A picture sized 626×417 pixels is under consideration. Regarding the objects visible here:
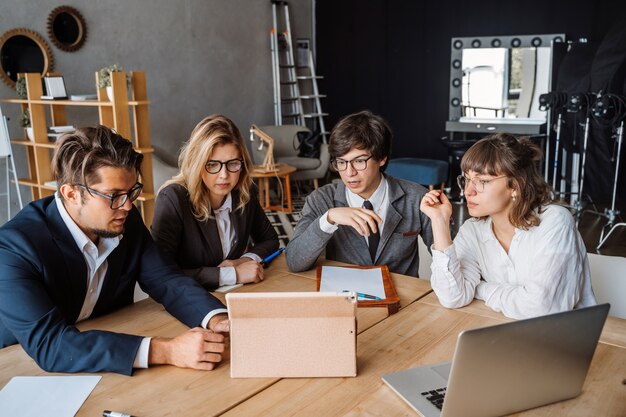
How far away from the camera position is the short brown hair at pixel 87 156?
1.55m

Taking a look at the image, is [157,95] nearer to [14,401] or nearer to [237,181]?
[237,181]

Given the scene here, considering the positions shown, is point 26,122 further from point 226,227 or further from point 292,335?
point 292,335

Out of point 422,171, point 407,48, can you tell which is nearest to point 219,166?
point 422,171

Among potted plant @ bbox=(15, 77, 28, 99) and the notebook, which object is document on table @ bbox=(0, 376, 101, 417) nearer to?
the notebook

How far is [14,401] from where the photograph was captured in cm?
120

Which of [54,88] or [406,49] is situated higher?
[406,49]

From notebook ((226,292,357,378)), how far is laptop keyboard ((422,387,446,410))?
0.18 m

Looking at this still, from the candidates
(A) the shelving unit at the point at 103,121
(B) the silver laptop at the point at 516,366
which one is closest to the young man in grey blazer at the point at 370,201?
(B) the silver laptop at the point at 516,366

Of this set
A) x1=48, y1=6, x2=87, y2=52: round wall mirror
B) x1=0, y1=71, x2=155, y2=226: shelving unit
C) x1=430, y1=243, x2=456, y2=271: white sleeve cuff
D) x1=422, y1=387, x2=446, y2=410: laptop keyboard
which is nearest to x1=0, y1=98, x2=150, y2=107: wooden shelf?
x1=0, y1=71, x2=155, y2=226: shelving unit

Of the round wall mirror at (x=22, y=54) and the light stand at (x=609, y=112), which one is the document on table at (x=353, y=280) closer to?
the light stand at (x=609, y=112)

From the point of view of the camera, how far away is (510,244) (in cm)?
184

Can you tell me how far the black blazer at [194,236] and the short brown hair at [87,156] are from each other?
1.68 feet

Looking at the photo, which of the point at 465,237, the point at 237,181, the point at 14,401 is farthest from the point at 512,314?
the point at 14,401

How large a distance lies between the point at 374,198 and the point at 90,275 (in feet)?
3.89
